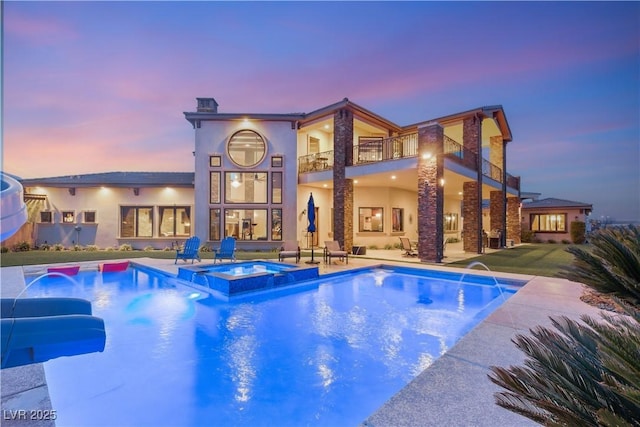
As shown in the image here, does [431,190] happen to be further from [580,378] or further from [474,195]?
[580,378]

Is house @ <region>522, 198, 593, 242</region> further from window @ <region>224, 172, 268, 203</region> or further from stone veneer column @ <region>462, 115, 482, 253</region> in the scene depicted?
window @ <region>224, 172, 268, 203</region>

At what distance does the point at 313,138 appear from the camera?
60.3 feet

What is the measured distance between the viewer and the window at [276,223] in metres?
17.0

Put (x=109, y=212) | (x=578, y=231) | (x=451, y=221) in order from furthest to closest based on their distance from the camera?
(x=451, y=221) → (x=578, y=231) → (x=109, y=212)

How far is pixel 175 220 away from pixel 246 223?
4.73 meters

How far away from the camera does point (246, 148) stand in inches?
687

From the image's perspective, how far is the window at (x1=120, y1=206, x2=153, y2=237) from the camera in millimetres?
18031

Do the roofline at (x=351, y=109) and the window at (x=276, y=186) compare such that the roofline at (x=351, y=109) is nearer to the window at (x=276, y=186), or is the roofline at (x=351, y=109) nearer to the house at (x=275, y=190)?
the house at (x=275, y=190)

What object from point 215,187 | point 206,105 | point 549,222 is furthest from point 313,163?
point 549,222

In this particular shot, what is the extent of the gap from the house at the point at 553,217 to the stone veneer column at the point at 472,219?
561 inches

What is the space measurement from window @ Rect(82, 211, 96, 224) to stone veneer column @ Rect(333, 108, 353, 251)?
1481 cm

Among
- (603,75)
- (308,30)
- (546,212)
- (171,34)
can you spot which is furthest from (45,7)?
(546,212)

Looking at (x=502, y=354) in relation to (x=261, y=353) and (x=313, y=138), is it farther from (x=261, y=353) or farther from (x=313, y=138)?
(x=313, y=138)

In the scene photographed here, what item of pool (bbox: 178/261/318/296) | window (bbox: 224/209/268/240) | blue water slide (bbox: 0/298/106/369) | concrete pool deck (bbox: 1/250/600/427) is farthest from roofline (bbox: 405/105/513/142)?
blue water slide (bbox: 0/298/106/369)
